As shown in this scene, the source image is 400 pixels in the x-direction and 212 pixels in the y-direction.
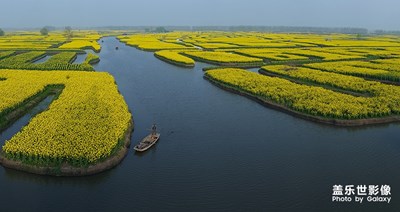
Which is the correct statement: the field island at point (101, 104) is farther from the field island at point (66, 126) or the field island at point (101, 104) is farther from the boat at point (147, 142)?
the boat at point (147, 142)

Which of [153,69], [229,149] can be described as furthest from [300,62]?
[229,149]

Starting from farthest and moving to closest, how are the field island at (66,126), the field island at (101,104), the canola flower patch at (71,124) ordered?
the field island at (101,104), the canola flower patch at (71,124), the field island at (66,126)

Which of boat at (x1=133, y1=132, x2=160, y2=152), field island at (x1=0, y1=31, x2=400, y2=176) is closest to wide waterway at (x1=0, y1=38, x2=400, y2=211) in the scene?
boat at (x1=133, y1=132, x2=160, y2=152)

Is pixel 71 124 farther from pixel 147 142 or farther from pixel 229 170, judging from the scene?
pixel 229 170

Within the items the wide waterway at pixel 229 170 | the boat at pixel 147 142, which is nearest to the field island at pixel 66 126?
the wide waterway at pixel 229 170

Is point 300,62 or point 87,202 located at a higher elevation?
point 300,62

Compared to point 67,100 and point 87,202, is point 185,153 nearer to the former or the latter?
point 87,202

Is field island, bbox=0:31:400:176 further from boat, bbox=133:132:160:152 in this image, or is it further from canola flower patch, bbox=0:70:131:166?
boat, bbox=133:132:160:152
